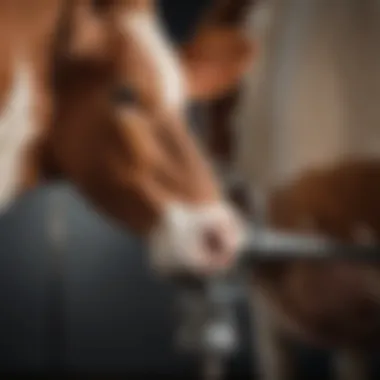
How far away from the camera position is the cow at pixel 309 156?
1.31 meters

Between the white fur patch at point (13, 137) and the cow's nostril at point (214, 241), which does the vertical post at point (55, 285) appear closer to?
the white fur patch at point (13, 137)

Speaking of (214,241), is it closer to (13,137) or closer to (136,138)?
(136,138)

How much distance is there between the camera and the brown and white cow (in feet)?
4.16

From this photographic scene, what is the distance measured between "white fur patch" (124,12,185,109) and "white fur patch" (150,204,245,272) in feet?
0.44

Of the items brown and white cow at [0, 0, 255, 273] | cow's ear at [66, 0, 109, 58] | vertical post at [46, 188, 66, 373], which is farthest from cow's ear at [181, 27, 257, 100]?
vertical post at [46, 188, 66, 373]

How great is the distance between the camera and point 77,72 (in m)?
1.29

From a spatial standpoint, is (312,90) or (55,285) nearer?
(55,285)

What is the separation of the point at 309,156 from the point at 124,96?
25 cm

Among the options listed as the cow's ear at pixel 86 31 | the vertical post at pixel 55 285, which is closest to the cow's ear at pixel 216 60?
the cow's ear at pixel 86 31

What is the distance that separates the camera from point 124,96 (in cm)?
130

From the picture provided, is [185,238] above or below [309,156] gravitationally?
below

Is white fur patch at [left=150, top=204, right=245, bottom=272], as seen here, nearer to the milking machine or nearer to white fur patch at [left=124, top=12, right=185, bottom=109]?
the milking machine

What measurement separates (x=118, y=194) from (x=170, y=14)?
0.77 ft

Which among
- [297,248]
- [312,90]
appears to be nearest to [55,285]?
[297,248]
